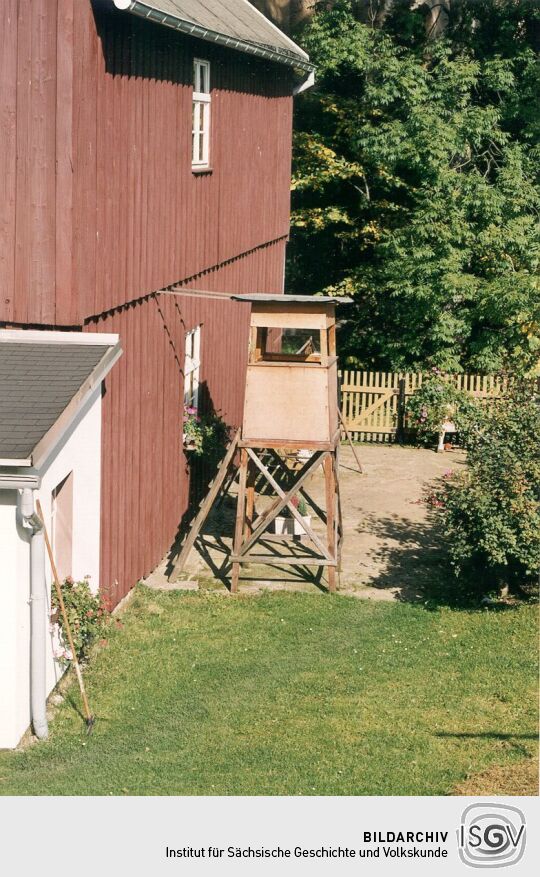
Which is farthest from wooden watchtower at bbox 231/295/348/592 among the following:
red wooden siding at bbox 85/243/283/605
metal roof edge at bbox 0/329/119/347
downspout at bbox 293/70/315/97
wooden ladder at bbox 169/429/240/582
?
downspout at bbox 293/70/315/97

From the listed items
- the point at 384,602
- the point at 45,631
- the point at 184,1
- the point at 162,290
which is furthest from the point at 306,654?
the point at 184,1

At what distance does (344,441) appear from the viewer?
22734 mm

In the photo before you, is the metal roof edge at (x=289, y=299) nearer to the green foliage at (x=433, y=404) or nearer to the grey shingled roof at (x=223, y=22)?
the grey shingled roof at (x=223, y=22)

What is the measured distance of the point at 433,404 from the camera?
22.2 metres

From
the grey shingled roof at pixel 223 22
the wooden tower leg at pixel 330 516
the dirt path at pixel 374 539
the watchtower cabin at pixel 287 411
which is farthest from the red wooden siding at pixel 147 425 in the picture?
the grey shingled roof at pixel 223 22

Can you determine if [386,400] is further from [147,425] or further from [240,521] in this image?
[147,425]

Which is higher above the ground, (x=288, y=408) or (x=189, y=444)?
(x=288, y=408)

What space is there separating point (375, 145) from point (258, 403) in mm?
11651

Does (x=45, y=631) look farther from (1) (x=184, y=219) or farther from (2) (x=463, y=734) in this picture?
(1) (x=184, y=219)

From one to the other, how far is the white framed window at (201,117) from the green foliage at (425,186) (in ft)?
24.5

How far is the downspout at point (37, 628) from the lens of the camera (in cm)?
928

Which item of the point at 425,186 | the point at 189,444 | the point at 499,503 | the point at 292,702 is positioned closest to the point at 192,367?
the point at 189,444

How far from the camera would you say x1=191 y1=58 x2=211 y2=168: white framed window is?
604 inches
